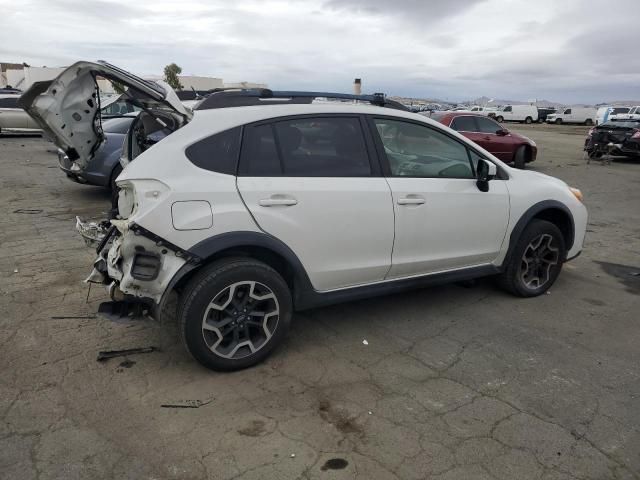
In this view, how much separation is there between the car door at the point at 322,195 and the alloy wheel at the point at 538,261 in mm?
1629

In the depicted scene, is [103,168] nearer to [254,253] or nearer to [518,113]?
[254,253]

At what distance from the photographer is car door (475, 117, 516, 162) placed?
12969 millimetres

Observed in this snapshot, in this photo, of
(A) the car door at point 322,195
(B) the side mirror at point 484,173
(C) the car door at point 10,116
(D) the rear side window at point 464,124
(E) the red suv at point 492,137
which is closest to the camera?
(A) the car door at point 322,195

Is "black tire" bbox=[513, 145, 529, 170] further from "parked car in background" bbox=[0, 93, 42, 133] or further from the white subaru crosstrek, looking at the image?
"parked car in background" bbox=[0, 93, 42, 133]

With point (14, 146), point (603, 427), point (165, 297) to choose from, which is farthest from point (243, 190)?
point (14, 146)

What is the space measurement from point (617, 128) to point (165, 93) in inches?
670

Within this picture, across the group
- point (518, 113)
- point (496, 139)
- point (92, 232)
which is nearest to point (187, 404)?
point (92, 232)

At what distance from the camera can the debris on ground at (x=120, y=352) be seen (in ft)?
11.1

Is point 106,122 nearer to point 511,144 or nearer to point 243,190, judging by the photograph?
point 243,190

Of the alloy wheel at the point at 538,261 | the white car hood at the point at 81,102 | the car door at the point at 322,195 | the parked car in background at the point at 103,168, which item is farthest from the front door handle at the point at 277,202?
the parked car in background at the point at 103,168

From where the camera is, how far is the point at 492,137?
13.1 m

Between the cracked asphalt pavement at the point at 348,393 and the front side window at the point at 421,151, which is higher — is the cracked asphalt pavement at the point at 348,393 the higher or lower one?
the lower one

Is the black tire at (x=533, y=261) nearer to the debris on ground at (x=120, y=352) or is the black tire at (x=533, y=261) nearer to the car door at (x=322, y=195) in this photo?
the car door at (x=322, y=195)

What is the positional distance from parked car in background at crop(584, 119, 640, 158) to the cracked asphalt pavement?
1297cm
